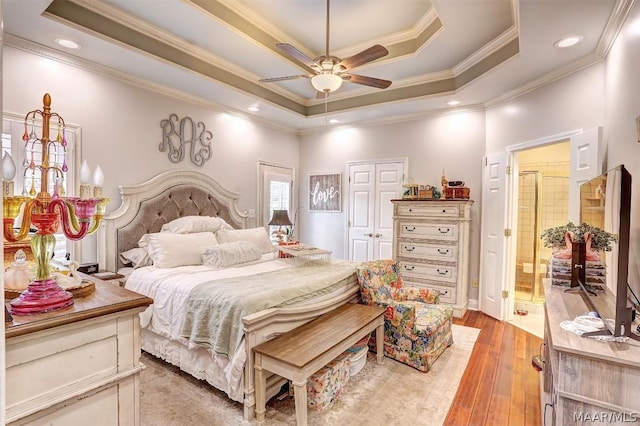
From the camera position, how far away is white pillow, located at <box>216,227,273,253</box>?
389 centimetres

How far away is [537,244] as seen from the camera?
5145mm

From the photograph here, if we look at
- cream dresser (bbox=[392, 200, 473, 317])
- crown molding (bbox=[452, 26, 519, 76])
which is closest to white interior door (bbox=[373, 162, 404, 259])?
cream dresser (bbox=[392, 200, 473, 317])

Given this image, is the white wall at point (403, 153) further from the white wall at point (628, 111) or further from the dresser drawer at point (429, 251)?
the white wall at point (628, 111)

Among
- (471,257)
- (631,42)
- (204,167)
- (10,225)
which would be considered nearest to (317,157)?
(204,167)

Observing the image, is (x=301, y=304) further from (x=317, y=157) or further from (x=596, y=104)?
(x=317, y=157)

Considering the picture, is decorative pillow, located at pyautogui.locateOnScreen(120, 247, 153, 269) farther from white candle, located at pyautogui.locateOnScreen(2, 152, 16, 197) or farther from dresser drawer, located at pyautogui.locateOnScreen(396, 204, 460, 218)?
dresser drawer, located at pyautogui.locateOnScreen(396, 204, 460, 218)

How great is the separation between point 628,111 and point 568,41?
0.91 metres

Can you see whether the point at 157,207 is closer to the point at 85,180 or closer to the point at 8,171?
the point at 85,180

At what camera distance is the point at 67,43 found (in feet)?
9.63

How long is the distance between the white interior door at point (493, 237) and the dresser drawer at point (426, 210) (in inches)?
18.6

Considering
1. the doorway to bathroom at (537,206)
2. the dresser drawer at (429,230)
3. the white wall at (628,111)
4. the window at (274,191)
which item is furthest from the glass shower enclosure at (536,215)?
the window at (274,191)

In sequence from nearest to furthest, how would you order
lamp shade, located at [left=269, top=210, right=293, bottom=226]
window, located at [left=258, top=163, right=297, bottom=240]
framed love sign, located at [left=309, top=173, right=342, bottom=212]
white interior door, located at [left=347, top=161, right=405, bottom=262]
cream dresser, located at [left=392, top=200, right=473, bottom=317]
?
cream dresser, located at [left=392, top=200, right=473, bottom=317], lamp shade, located at [left=269, top=210, right=293, bottom=226], white interior door, located at [left=347, top=161, right=405, bottom=262], window, located at [left=258, top=163, right=297, bottom=240], framed love sign, located at [left=309, top=173, right=342, bottom=212]

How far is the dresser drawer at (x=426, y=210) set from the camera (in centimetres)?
423

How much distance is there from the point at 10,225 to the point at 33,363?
49 centimetres
